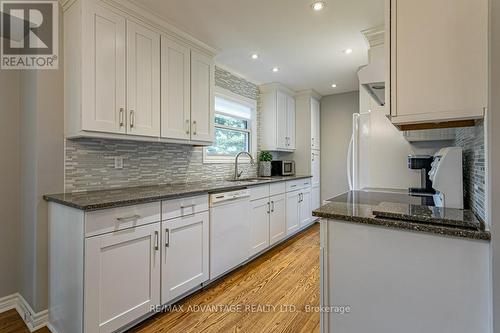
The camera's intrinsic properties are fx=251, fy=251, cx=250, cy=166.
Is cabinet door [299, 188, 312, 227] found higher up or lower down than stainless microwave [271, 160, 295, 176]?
lower down

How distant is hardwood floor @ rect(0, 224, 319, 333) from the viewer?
1.81m

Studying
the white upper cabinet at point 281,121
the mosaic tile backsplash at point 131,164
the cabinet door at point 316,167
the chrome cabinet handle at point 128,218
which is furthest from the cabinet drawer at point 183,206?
the cabinet door at point 316,167

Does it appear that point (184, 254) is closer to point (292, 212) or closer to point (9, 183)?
point (9, 183)

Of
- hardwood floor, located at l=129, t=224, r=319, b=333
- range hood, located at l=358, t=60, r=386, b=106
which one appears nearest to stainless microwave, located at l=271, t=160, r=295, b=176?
hardwood floor, located at l=129, t=224, r=319, b=333

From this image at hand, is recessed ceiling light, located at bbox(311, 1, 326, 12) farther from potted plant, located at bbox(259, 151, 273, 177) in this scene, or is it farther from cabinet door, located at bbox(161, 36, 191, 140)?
potted plant, located at bbox(259, 151, 273, 177)

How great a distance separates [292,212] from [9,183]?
3.23m

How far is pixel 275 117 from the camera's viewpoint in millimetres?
4172

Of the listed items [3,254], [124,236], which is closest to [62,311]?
[124,236]

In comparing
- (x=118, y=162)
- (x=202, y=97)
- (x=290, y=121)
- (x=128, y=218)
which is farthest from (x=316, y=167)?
(x=128, y=218)

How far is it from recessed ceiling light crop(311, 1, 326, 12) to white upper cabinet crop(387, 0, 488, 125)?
93 centimetres

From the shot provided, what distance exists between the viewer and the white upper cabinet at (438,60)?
3.49 ft

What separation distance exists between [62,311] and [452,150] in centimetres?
→ 258

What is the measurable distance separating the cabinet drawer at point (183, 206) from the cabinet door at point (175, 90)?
66 centimetres

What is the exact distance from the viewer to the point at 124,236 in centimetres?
167
